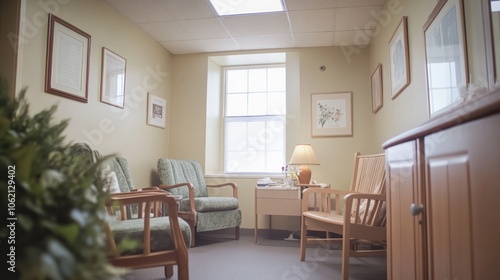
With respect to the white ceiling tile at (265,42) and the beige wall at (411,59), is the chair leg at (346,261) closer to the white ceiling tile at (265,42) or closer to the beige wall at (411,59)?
the beige wall at (411,59)

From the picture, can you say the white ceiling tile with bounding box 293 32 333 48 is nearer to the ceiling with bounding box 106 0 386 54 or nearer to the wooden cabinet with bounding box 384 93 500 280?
the ceiling with bounding box 106 0 386 54

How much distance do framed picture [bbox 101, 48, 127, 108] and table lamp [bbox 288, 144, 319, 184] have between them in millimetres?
1939

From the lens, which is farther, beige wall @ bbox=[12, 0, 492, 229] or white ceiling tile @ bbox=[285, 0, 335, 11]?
white ceiling tile @ bbox=[285, 0, 335, 11]

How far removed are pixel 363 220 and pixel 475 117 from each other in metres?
1.72

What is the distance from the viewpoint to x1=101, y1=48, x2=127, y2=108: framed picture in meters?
2.86

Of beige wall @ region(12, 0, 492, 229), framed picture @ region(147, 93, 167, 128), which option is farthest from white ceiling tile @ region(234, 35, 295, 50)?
framed picture @ region(147, 93, 167, 128)

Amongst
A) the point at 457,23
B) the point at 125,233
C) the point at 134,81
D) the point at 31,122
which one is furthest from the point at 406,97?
the point at 134,81

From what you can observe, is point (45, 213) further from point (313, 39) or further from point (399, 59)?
point (313, 39)

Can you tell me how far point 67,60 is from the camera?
2.44 m

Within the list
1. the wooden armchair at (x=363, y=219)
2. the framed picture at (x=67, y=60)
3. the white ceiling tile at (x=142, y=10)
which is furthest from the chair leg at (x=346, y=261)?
the white ceiling tile at (x=142, y=10)

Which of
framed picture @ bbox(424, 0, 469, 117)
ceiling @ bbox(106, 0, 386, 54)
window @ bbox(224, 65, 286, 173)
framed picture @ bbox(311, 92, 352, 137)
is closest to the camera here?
framed picture @ bbox(424, 0, 469, 117)

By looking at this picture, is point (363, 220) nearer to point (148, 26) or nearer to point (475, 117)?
point (475, 117)

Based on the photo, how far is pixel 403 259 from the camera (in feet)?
3.50

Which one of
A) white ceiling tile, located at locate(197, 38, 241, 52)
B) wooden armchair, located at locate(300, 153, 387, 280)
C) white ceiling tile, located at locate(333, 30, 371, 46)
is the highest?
white ceiling tile, located at locate(197, 38, 241, 52)
